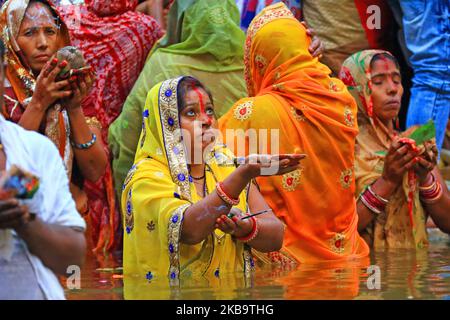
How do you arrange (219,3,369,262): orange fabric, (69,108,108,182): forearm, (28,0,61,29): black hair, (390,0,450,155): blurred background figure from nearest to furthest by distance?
(69,108,108,182): forearm < (28,0,61,29): black hair < (219,3,369,262): orange fabric < (390,0,450,155): blurred background figure

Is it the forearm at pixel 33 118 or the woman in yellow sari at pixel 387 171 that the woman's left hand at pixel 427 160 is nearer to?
the woman in yellow sari at pixel 387 171

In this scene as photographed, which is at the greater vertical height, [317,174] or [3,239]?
[3,239]

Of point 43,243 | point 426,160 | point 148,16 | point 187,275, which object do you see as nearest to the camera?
point 43,243

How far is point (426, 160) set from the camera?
286 inches

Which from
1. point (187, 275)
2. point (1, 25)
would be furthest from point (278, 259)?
point (1, 25)

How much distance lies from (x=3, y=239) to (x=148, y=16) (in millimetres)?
4958

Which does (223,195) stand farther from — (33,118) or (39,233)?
(39,233)

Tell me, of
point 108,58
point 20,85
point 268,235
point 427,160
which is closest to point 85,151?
point 20,85

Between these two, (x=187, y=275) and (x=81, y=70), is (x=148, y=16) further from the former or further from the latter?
(x=187, y=275)

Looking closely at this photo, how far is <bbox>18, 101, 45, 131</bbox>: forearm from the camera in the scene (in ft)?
18.8

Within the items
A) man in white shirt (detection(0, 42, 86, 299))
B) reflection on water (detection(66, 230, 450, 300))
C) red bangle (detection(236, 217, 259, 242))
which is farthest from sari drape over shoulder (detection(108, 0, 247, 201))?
man in white shirt (detection(0, 42, 86, 299))

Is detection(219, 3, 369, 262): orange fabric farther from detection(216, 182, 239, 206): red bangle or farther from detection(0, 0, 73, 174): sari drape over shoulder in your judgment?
detection(216, 182, 239, 206): red bangle

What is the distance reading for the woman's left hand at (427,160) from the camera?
23.8 ft

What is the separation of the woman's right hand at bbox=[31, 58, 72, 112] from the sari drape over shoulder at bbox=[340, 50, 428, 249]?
8.06 ft
